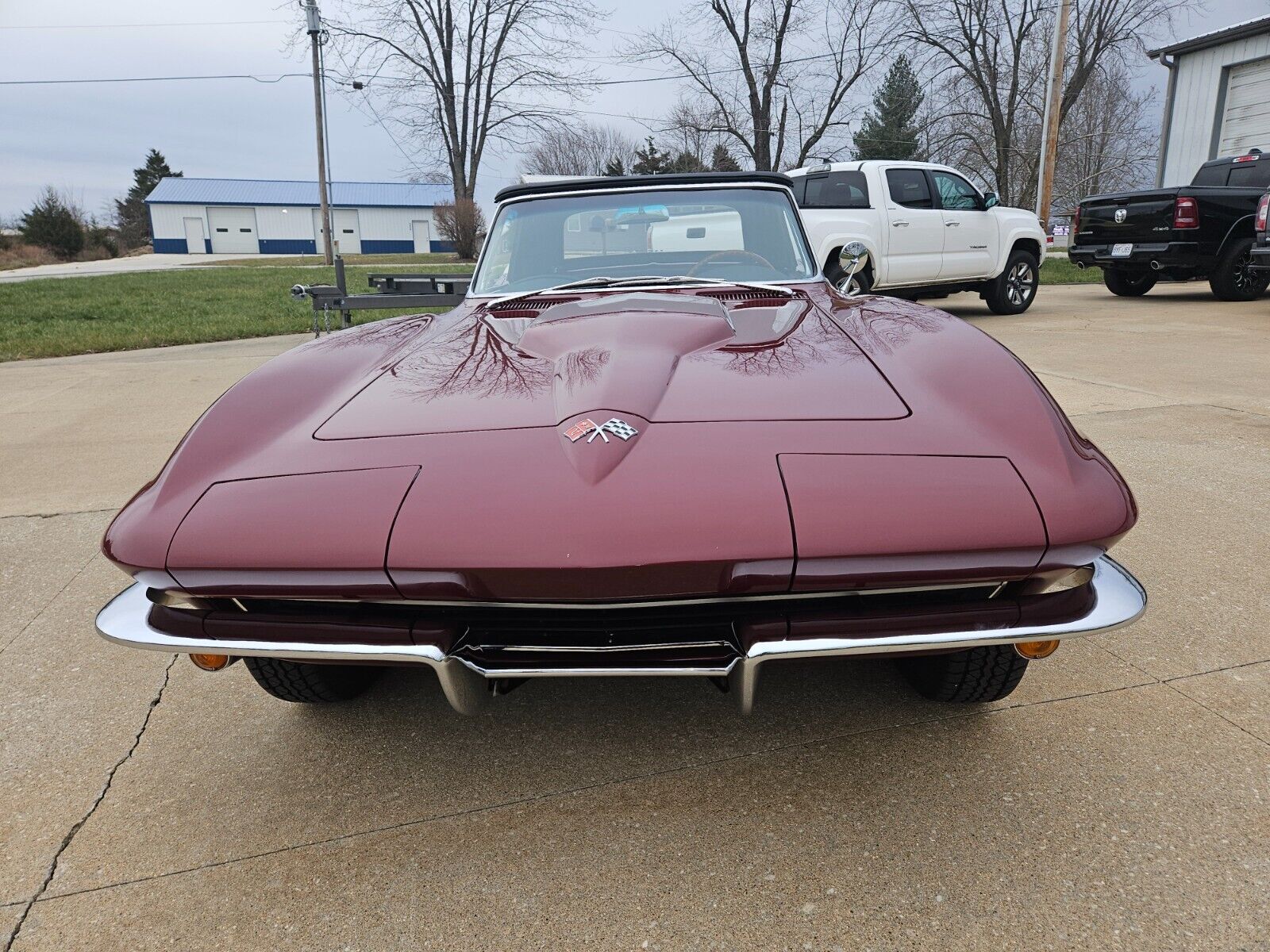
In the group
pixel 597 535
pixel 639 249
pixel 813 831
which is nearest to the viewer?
pixel 597 535

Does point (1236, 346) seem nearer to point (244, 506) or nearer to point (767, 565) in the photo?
point (767, 565)

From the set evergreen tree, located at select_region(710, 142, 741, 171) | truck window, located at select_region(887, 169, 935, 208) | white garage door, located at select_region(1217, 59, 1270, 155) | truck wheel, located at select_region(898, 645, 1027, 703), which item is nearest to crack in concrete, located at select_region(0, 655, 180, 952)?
truck wheel, located at select_region(898, 645, 1027, 703)

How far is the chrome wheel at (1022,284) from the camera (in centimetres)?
1004

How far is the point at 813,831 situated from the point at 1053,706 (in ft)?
2.66

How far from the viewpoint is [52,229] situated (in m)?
40.9

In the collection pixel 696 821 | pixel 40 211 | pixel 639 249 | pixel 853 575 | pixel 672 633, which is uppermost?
pixel 40 211

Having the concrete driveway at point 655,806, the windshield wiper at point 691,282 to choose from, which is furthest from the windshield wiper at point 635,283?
the concrete driveway at point 655,806

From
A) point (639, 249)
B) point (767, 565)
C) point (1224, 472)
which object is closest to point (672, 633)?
point (767, 565)

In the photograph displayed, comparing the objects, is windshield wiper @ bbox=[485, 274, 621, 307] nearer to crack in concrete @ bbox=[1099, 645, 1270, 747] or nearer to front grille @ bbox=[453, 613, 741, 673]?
front grille @ bbox=[453, 613, 741, 673]

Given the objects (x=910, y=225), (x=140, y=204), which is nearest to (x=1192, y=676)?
(x=910, y=225)

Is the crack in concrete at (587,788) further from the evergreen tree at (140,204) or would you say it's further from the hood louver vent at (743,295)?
the evergreen tree at (140,204)

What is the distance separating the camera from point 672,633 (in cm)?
153

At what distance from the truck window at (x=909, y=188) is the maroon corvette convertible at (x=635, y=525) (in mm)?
7915

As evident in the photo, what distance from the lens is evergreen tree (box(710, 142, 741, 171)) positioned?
31484 mm
